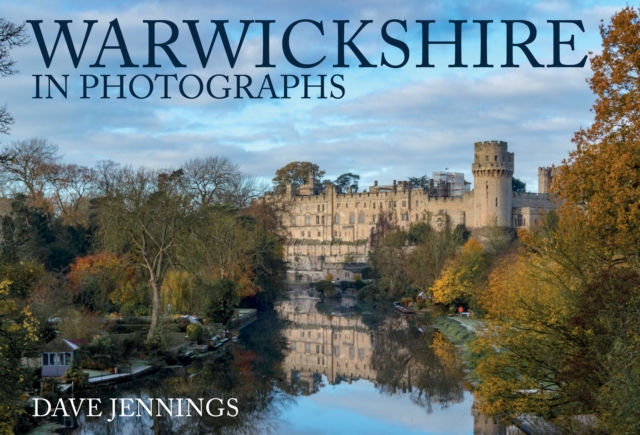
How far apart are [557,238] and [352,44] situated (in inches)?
221

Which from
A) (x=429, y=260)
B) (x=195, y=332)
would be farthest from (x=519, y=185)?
(x=195, y=332)

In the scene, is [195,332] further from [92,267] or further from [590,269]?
[590,269]

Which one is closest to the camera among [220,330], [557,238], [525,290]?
[557,238]

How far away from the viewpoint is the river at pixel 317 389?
44.5ft

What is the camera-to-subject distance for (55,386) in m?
14.1

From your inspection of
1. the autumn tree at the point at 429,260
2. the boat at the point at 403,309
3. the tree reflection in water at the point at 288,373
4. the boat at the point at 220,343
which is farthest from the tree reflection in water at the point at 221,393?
the autumn tree at the point at 429,260

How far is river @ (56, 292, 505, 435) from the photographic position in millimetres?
13578

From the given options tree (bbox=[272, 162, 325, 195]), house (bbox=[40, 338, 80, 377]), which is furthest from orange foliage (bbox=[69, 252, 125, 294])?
tree (bbox=[272, 162, 325, 195])

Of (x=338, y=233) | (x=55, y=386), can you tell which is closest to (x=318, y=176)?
(x=338, y=233)

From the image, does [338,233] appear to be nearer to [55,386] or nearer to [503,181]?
[503,181]

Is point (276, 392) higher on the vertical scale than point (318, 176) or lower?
lower

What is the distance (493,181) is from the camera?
175 feet

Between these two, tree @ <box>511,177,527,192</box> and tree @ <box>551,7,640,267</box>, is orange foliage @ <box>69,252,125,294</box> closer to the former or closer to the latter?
tree @ <box>551,7,640,267</box>

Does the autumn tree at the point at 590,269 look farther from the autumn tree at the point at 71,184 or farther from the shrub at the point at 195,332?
the autumn tree at the point at 71,184
